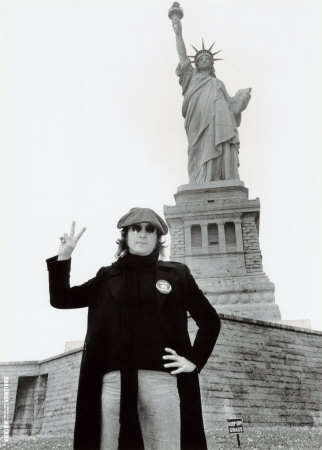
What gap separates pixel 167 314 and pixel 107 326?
16.7 inches

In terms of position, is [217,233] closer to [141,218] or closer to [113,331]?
[141,218]

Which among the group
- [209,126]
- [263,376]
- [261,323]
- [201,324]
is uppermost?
[209,126]

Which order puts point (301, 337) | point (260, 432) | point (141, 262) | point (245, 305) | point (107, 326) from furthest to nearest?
1. point (245, 305)
2. point (301, 337)
3. point (260, 432)
4. point (141, 262)
5. point (107, 326)

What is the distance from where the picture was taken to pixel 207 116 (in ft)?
96.7

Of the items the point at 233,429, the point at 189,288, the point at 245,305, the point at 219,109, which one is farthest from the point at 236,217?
the point at 189,288

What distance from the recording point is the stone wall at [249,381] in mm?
12641

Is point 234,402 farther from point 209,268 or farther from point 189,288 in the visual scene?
point 209,268

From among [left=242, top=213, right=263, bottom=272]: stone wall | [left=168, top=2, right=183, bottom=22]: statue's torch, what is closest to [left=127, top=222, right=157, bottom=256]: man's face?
[left=242, top=213, right=263, bottom=272]: stone wall

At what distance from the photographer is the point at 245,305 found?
2222cm

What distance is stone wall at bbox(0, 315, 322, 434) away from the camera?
12641 millimetres

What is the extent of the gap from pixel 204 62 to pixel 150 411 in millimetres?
30804

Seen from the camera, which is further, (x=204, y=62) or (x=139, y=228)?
(x=204, y=62)

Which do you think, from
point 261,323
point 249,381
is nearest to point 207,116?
point 261,323

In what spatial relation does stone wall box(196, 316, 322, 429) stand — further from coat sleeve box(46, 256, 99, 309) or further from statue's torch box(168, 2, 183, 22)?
statue's torch box(168, 2, 183, 22)
